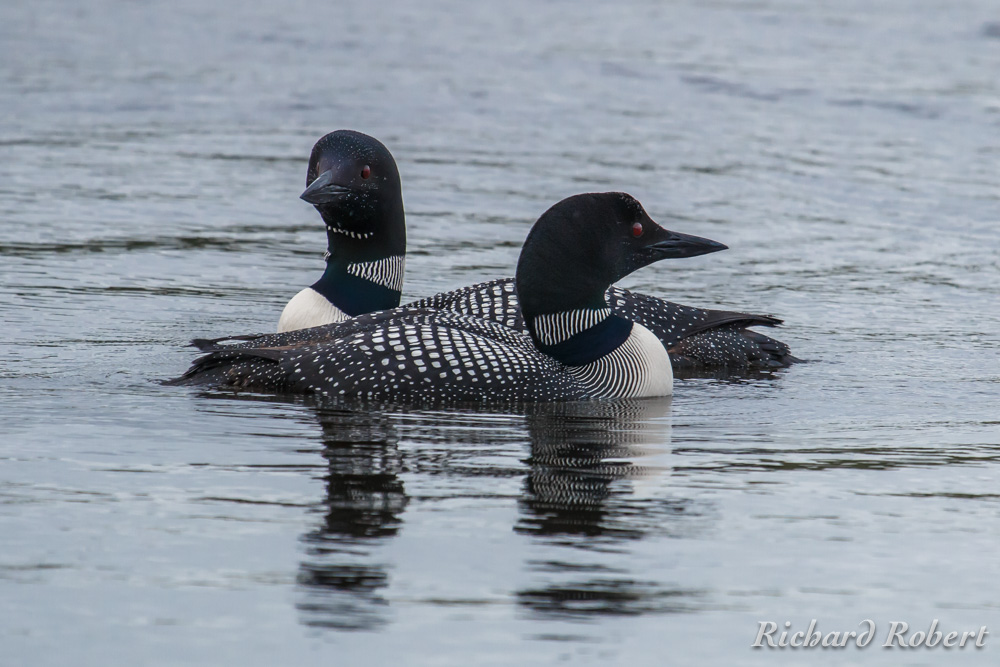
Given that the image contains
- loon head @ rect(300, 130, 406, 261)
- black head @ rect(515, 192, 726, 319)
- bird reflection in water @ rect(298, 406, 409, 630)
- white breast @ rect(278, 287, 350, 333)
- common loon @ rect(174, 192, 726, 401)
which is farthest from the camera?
white breast @ rect(278, 287, 350, 333)

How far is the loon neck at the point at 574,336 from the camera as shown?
19.6 ft

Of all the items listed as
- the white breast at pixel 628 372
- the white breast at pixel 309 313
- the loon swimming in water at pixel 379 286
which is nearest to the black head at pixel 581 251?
the white breast at pixel 628 372

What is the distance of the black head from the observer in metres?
5.90

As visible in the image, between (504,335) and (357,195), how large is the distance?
1.01 m

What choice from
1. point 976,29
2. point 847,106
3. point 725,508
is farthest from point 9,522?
point 976,29

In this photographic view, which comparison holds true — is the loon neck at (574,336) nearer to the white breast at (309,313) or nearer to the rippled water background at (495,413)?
the rippled water background at (495,413)

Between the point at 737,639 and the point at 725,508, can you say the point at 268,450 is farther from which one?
the point at 737,639

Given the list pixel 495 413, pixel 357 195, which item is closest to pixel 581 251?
pixel 495 413

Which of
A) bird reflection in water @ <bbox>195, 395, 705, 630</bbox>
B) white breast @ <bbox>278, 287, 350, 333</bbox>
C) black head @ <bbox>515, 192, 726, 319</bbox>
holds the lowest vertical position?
bird reflection in water @ <bbox>195, 395, 705, 630</bbox>

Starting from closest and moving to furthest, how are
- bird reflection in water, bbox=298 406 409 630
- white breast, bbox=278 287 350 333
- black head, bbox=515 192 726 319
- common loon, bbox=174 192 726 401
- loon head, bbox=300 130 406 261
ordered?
bird reflection in water, bbox=298 406 409 630
common loon, bbox=174 192 726 401
black head, bbox=515 192 726 319
loon head, bbox=300 130 406 261
white breast, bbox=278 287 350 333

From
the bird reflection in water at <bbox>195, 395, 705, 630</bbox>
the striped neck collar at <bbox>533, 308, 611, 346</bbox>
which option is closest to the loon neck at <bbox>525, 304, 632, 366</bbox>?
the striped neck collar at <bbox>533, 308, 611, 346</bbox>

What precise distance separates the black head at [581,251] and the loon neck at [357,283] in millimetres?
1031

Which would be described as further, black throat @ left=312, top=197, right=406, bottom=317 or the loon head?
black throat @ left=312, top=197, right=406, bottom=317

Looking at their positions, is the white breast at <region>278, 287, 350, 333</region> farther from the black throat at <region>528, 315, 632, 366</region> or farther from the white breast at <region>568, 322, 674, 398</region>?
the white breast at <region>568, 322, 674, 398</region>
